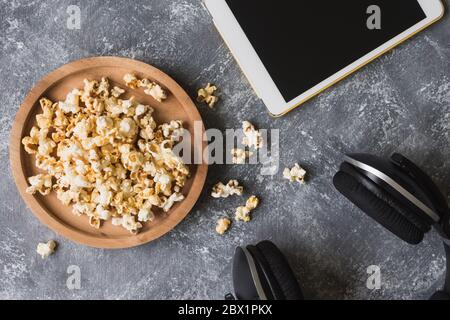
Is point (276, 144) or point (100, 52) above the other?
point (100, 52)

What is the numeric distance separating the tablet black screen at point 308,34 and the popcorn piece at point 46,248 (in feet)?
1.89

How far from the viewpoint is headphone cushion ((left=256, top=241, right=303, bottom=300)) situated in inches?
37.4

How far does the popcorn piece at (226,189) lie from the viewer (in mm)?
1069

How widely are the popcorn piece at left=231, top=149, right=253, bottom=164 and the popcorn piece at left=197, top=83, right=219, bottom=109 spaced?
0.11 meters

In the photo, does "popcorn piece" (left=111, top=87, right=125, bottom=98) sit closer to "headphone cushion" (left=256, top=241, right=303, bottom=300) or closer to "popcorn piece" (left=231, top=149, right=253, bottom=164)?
"popcorn piece" (left=231, top=149, right=253, bottom=164)

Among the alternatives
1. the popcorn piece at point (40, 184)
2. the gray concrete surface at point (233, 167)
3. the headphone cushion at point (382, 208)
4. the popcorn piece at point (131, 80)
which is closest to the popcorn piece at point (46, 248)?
the gray concrete surface at point (233, 167)

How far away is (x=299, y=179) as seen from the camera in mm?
1086

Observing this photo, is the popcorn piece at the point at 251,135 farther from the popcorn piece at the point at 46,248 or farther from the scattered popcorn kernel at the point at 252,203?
the popcorn piece at the point at 46,248

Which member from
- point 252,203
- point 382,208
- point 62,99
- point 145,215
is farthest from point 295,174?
point 62,99

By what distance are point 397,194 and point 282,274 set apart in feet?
0.84
